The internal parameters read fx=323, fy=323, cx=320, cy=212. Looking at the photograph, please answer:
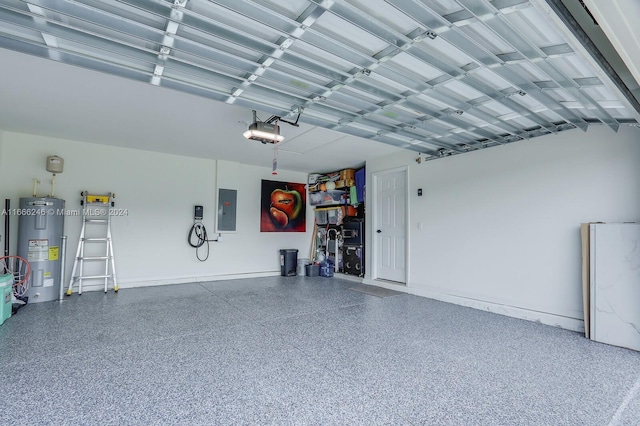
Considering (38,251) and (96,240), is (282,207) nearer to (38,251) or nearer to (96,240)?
(96,240)

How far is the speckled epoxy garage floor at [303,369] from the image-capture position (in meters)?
2.00

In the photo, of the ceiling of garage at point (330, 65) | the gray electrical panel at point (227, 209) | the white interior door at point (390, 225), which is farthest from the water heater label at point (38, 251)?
the white interior door at point (390, 225)

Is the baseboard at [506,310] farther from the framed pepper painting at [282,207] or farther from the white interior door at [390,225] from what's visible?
the framed pepper painting at [282,207]

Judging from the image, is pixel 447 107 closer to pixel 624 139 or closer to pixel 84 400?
pixel 624 139

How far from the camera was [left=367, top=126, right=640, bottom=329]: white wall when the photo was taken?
3.62 m

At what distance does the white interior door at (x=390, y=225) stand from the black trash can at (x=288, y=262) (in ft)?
6.88

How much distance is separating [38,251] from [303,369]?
15.2 ft

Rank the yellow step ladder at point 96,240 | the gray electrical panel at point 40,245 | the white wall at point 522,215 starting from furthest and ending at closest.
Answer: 1. the yellow step ladder at point 96,240
2. the gray electrical panel at point 40,245
3. the white wall at point 522,215

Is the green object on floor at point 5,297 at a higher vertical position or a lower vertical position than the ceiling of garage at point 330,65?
lower

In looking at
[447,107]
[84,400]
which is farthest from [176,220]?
[447,107]

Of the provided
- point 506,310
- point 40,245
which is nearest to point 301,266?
point 506,310

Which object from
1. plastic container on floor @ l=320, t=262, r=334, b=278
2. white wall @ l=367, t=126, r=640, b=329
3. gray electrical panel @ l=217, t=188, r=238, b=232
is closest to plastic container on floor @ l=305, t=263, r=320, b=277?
plastic container on floor @ l=320, t=262, r=334, b=278

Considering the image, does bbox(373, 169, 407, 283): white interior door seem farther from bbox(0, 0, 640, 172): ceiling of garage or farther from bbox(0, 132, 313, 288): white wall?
bbox(0, 132, 313, 288): white wall

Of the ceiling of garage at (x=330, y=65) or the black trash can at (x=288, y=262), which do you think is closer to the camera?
the ceiling of garage at (x=330, y=65)
